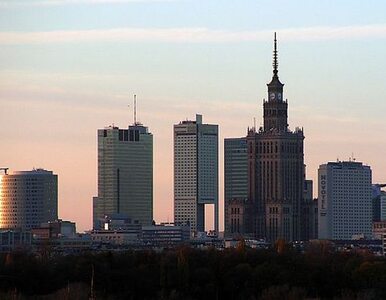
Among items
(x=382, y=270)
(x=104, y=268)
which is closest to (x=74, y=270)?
(x=104, y=268)

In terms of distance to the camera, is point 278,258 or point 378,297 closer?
point 378,297

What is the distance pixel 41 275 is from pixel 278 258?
17021 mm

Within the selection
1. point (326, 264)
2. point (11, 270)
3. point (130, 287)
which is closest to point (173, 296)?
point (130, 287)

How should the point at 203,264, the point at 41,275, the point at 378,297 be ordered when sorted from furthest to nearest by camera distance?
the point at 203,264 < the point at 41,275 < the point at 378,297

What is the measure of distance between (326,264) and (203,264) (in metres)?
7.67

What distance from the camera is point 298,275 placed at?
367 ft

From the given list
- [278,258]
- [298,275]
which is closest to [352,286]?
[298,275]

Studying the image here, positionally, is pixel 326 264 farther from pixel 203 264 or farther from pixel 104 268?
pixel 104 268

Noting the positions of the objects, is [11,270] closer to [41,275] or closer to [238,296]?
[41,275]

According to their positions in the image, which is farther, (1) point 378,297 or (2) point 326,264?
(2) point 326,264

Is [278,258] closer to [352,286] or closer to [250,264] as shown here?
[250,264]

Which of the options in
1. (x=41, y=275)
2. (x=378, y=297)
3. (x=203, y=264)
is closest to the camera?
(x=378, y=297)

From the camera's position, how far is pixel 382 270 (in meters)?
115

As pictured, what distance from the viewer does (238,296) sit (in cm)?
10650
